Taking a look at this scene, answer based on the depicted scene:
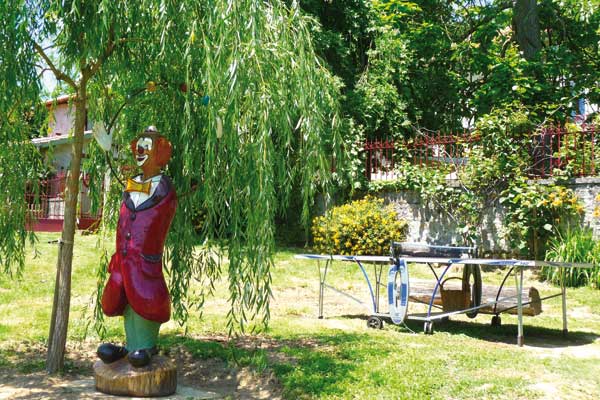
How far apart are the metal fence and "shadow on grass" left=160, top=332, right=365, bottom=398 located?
6490 mm

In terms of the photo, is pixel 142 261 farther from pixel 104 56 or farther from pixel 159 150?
pixel 104 56

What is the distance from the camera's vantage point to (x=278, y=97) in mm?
4992

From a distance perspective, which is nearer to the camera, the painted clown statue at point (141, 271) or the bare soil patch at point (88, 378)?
the painted clown statue at point (141, 271)

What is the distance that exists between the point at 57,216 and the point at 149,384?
14185 mm

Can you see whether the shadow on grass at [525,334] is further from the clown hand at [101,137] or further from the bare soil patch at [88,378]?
the clown hand at [101,137]

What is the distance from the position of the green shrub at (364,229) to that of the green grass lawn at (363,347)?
2.81 metres

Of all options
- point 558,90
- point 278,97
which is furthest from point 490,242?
point 278,97

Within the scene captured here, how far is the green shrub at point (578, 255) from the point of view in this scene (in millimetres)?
10539

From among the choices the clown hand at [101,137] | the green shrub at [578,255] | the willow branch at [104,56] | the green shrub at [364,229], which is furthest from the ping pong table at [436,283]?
the green shrub at [364,229]

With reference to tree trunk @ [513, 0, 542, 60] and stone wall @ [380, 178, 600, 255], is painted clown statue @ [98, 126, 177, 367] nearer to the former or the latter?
stone wall @ [380, 178, 600, 255]

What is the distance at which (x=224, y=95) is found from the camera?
4770 millimetres

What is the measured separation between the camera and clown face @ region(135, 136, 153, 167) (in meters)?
5.28

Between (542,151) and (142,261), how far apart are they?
9133 mm

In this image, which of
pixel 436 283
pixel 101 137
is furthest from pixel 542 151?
pixel 101 137
